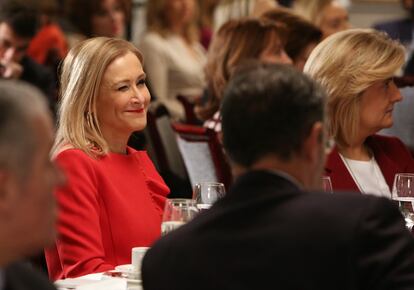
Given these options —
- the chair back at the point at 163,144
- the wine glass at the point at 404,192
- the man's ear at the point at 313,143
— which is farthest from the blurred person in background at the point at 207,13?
the man's ear at the point at 313,143

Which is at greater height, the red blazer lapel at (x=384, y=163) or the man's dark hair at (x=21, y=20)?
the red blazer lapel at (x=384, y=163)

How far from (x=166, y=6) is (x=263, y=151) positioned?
633 cm

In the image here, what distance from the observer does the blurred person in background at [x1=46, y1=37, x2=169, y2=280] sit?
11.2 feet

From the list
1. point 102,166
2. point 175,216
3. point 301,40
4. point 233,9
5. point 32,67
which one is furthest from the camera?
point 233,9

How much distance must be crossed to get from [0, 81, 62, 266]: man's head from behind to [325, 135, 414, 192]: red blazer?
7.59ft

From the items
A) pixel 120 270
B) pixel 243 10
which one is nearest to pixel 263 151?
pixel 120 270

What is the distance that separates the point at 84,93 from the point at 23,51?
3724mm

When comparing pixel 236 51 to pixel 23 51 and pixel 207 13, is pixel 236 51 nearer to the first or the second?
pixel 23 51

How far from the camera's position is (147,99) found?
12.5ft

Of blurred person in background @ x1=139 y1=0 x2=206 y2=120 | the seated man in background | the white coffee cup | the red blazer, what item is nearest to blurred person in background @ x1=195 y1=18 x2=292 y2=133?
the red blazer

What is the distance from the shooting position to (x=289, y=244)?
6.75ft

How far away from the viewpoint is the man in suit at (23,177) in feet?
6.04

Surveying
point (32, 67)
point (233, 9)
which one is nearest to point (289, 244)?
point (32, 67)

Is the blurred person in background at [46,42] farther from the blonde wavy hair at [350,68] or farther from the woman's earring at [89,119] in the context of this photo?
the woman's earring at [89,119]
